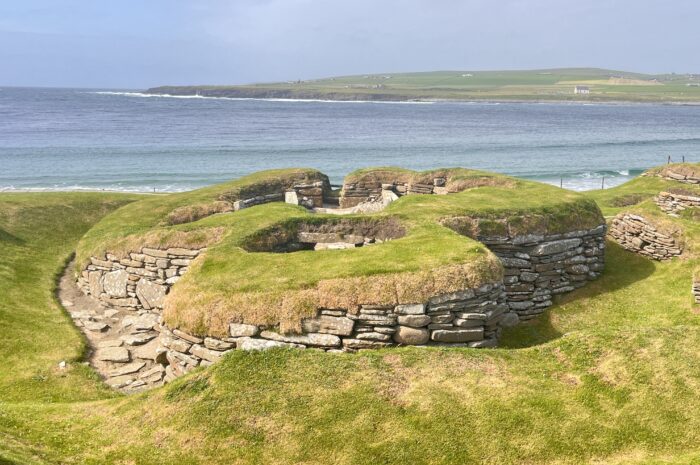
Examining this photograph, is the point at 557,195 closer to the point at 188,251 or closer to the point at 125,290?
the point at 188,251

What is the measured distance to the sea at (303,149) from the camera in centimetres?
5381

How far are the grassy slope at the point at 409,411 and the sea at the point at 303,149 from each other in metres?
39.9

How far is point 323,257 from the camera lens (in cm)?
1453

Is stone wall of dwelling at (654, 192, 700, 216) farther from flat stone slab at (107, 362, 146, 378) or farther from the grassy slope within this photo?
flat stone slab at (107, 362, 146, 378)

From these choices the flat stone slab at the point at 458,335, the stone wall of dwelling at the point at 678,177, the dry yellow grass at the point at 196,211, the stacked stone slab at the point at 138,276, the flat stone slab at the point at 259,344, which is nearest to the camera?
the flat stone slab at the point at 259,344

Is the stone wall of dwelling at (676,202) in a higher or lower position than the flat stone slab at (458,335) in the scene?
higher

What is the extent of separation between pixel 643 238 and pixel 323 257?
12142 mm

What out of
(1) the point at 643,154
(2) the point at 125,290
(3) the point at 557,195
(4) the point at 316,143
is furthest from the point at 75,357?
(1) the point at 643,154

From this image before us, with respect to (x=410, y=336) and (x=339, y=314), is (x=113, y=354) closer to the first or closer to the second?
(x=339, y=314)

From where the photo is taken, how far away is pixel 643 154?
70.6 m

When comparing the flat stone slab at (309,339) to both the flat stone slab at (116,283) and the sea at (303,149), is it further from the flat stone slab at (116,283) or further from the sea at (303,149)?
the sea at (303,149)

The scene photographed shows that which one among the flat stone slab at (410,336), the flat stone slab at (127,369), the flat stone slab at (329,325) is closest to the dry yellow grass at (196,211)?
the flat stone slab at (127,369)

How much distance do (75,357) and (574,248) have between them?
15.4 meters

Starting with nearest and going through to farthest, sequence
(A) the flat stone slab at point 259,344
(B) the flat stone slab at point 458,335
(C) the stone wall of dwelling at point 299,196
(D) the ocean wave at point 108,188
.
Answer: (A) the flat stone slab at point 259,344 → (B) the flat stone slab at point 458,335 → (C) the stone wall of dwelling at point 299,196 → (D) the ocean wave at point 108,188
